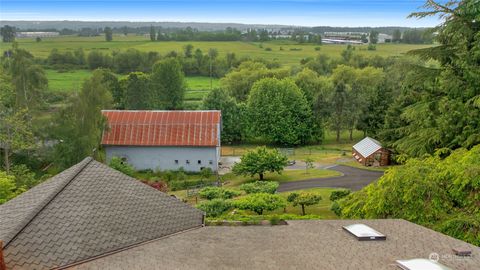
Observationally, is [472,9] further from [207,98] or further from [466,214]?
[207,98]

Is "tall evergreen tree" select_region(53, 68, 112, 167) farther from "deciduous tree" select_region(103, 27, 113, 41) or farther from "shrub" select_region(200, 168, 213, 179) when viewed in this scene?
"deciduous tree" select_region(103, 27, 113, 41)

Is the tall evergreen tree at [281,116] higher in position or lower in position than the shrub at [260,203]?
lower

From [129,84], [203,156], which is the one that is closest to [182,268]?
[203,156]

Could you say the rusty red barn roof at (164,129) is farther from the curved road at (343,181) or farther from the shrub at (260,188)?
the shrub at (260,188)

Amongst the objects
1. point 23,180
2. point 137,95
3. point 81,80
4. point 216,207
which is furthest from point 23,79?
point 81,80

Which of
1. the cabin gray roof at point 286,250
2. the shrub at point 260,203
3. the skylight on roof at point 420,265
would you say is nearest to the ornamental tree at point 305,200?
the shrub at point 260,203

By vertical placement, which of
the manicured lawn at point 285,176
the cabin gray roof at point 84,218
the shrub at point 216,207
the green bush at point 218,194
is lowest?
the manicured lawn at point 285,176

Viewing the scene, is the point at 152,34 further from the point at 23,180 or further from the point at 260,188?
the point at 260,188
